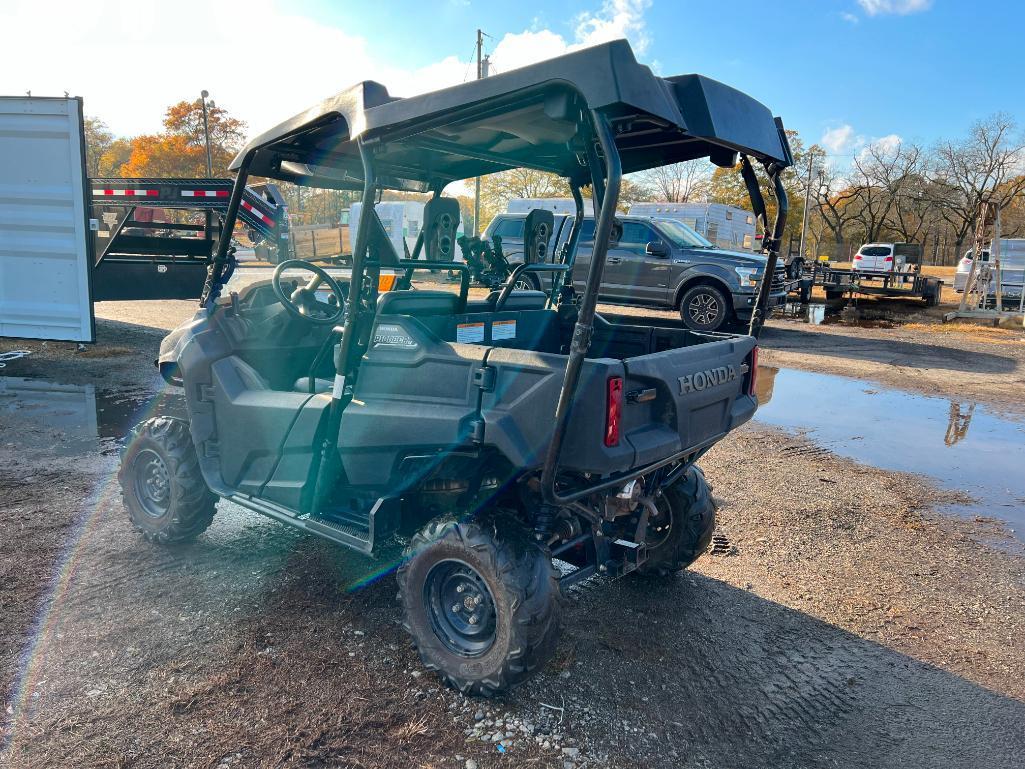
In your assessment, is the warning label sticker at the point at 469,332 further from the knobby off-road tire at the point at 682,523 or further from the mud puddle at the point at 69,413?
the mud puddle at the point at 69,413

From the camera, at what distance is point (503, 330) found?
3633 millimetres

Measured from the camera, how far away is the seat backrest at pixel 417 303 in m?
3.08

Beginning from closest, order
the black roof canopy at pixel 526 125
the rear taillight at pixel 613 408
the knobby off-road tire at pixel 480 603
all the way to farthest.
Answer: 1. the black roof canopy at pixel 526 125
2. the rear taillight at pixel 613 408
3. the knobby off-road tire at pixel 480 603

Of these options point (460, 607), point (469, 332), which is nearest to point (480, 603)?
point (460, 607)

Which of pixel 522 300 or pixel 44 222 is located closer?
pixel 522 300

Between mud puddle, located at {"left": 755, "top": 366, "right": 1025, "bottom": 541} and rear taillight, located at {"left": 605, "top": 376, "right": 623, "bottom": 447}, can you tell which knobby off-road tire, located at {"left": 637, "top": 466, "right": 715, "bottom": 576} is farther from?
mud puddle, located at {"left": 755, "top": 366, "right": 1025, "bottom": 541}

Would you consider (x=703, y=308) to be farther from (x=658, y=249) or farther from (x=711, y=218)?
(x=711, y=218)

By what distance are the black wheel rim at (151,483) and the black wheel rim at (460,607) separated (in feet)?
6.04

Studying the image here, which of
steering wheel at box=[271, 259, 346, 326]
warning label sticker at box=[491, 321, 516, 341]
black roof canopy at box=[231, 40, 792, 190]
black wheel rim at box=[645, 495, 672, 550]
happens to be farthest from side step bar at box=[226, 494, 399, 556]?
black roof canopy at box=[231, 40, 792, 190]

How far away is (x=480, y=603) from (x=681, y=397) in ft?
3.56

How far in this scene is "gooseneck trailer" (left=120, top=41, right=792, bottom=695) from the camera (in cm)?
249

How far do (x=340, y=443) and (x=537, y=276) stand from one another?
1.81 meters

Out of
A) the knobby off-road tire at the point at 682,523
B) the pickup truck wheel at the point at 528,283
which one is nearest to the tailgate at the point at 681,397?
the knobby off-road tire at the point at 682,523

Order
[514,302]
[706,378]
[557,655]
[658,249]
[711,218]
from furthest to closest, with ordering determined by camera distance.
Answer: [711,218] → [658,249] → [514,302] → [557,655] → [706,378]
